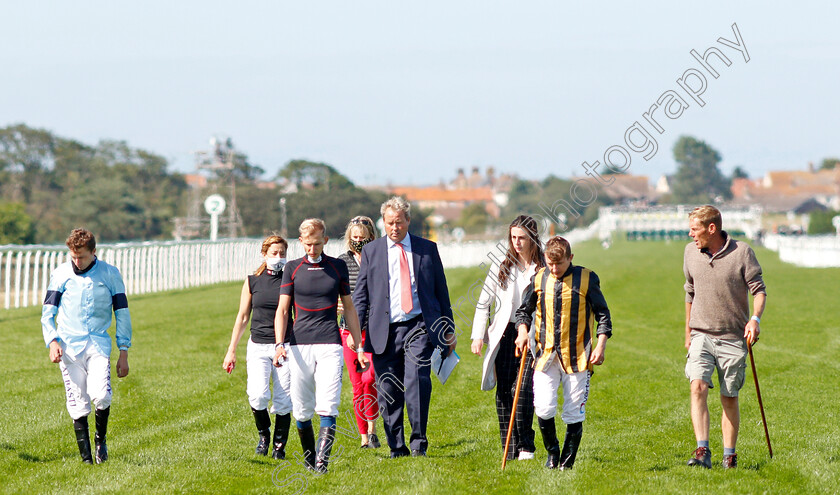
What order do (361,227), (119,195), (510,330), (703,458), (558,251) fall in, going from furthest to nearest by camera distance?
1. (119,195)
2. (361,227)
3. (510,330)
4. (703,458)
5. (558,251)

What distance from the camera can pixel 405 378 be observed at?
7.38 metres

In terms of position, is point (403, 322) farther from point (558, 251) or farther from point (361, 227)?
point (558, 251)

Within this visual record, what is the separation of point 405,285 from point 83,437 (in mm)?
2592

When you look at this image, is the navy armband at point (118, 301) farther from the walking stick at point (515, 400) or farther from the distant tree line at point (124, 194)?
the distant tree line at point (124, 194)

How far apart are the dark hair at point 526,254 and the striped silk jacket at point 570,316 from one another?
1.24ft

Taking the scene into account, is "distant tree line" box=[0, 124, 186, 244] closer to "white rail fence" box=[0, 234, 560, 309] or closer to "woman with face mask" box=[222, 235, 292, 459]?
"white rail fence" box=[0, 234, 560, 309]

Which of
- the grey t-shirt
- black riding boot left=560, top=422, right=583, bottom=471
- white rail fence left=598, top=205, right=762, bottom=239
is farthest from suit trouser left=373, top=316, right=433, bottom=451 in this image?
→ white rail fence left=598, top=205, right=762, bottom=239

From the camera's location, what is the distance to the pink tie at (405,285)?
23.9ft

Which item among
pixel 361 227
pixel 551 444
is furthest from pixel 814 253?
pixel 551 444

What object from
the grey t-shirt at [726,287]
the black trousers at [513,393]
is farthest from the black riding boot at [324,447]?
the grey t-shirt at [726,287]

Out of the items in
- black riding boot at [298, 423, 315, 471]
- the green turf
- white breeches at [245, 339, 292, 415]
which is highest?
white breeches at [245, 339, 292, 415]

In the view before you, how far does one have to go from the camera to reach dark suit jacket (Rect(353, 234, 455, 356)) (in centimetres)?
730

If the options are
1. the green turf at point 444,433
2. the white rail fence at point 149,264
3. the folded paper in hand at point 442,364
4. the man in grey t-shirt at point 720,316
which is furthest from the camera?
the white rail fence at point 149,264

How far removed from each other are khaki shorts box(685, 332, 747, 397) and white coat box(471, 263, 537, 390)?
→ 1.31 meters
